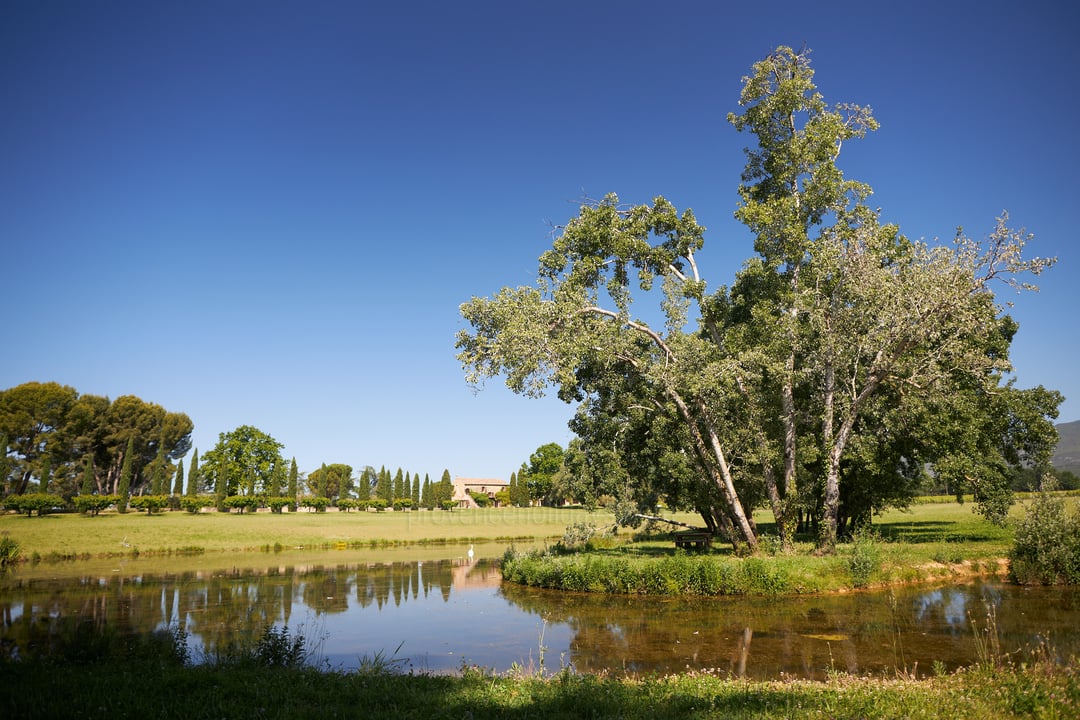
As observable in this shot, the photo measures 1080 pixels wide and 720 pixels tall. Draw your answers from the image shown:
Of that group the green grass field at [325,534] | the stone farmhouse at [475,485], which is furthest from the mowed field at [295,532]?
the stone farmhouse at [475,485]

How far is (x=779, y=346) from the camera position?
23.3m

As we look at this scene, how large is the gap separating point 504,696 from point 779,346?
18858mm

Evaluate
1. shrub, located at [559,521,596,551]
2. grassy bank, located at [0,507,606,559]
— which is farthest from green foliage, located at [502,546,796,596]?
grassy bank, located at [0,507,606,559]

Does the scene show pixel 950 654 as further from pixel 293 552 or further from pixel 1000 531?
pixel 293 552

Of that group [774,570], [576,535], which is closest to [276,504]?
[576,535]

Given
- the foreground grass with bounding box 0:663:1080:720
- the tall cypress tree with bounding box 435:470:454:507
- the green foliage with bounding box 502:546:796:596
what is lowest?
the tall cypress tree with bounding box 435:470:454:507

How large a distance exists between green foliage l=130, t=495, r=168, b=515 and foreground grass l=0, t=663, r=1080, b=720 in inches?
2312

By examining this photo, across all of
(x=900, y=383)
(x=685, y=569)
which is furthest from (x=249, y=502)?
(x=900, y=383)

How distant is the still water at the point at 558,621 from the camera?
12164 millimetres

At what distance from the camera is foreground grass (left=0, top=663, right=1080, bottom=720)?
6.85 meters

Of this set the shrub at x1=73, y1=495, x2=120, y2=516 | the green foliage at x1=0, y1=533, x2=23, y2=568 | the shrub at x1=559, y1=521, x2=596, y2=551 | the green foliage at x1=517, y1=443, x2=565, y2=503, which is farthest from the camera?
the green foliage at x1=517, y1=443, x2=565, y2=503

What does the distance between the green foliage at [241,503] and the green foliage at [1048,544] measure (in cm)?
6727

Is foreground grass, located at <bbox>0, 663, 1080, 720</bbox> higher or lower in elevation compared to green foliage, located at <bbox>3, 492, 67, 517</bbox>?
higher

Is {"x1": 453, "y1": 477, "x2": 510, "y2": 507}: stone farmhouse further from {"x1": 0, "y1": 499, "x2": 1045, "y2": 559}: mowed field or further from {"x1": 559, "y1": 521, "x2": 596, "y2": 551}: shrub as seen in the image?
{"x1": 559, "y1": 521, "x2": 596, "y2": 551}: shrub
